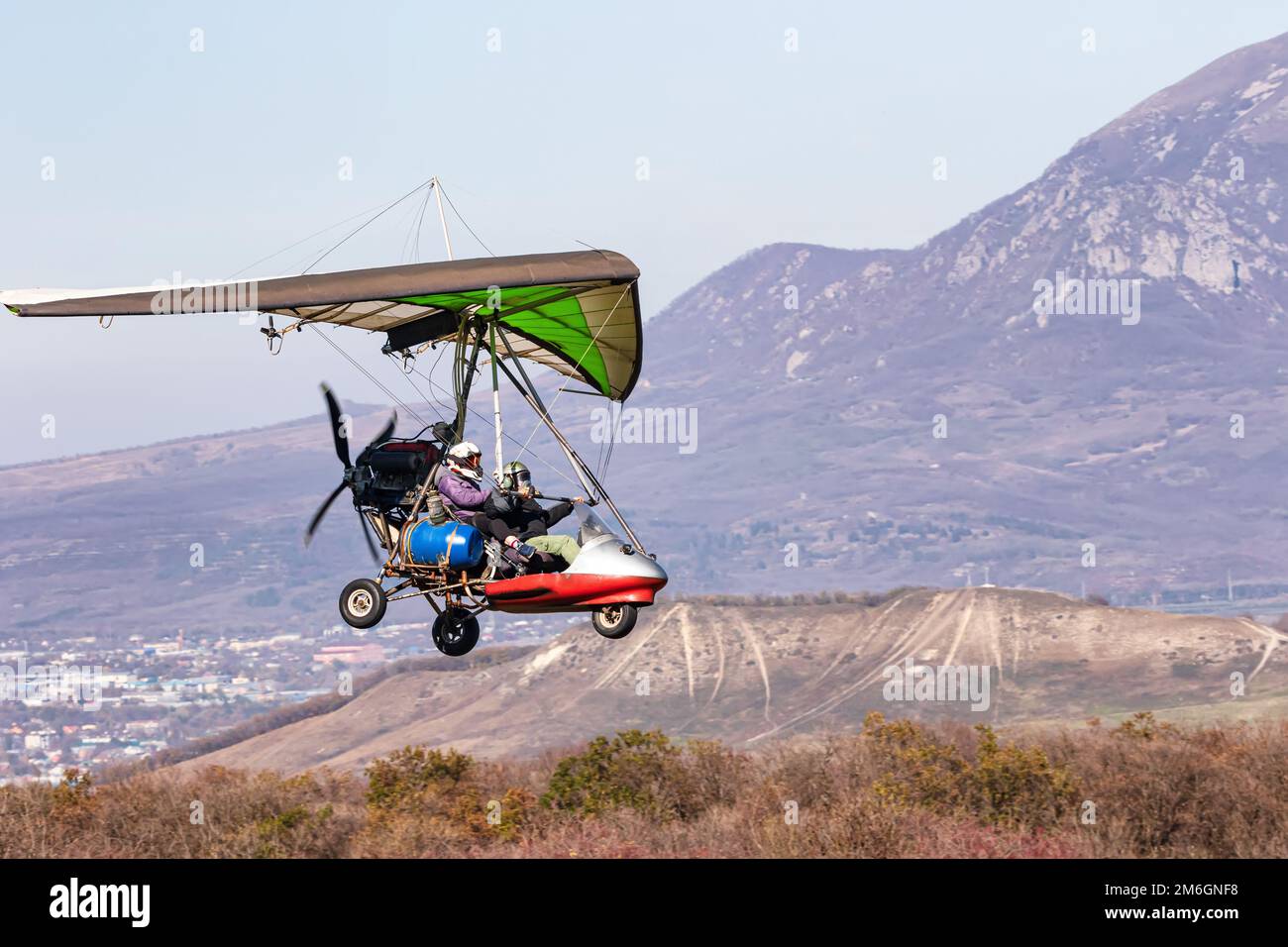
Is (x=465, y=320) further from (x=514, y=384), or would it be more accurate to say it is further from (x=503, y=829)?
(x=503, y=829)

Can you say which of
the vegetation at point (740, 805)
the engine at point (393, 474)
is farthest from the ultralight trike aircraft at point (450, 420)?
the vegetation at point (740, 805)

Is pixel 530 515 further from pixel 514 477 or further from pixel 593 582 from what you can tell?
pixel 593 582

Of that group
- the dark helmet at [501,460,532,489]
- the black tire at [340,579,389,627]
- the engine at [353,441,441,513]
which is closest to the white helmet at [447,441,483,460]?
the dark helmet at [501,460,532,489]

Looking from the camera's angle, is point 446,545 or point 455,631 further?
point 455,631

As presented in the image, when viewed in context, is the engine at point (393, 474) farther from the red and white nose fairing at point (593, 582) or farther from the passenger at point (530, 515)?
the red and white nose fairing at point (593, 582)

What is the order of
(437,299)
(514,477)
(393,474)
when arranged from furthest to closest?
(393,474)
(437,299)
(514,477)

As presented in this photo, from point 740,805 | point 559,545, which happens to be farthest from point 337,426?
point 740,805

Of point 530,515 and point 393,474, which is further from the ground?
point 393,474
